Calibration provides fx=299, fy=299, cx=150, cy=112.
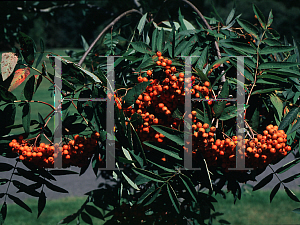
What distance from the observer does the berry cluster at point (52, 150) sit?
1181mm

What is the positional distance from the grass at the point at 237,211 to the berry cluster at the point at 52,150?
9.15 ft

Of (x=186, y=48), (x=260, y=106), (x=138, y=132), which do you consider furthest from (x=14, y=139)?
(x=260, y=106)

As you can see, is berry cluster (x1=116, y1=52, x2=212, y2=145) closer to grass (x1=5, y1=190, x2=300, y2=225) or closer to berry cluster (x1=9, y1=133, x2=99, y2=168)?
berry cluster (x1=9, y1=133, x2=99, y2=168)

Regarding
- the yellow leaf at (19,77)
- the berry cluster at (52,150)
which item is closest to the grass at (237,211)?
the berry cluster at (52,150)

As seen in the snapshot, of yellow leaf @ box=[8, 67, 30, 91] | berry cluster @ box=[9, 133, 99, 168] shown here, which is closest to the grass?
berry cluster @ box=[9, 133, 99, 168]

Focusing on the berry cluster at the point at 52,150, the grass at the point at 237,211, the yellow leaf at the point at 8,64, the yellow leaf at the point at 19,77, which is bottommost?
the grass at the point at 237,211

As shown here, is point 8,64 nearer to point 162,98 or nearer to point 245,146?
point 162,98

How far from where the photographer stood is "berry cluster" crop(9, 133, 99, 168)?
3.87 feet

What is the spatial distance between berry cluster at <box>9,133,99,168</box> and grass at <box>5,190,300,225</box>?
2.79 m

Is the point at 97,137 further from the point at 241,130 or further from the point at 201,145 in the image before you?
the point at 241,130

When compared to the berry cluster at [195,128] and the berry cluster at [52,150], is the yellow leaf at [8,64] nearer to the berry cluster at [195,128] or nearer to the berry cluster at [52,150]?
the berry cluster at [52,150]

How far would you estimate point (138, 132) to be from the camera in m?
1.20

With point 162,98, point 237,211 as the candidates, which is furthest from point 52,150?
point 237,211

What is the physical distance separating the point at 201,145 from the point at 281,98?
479mm
